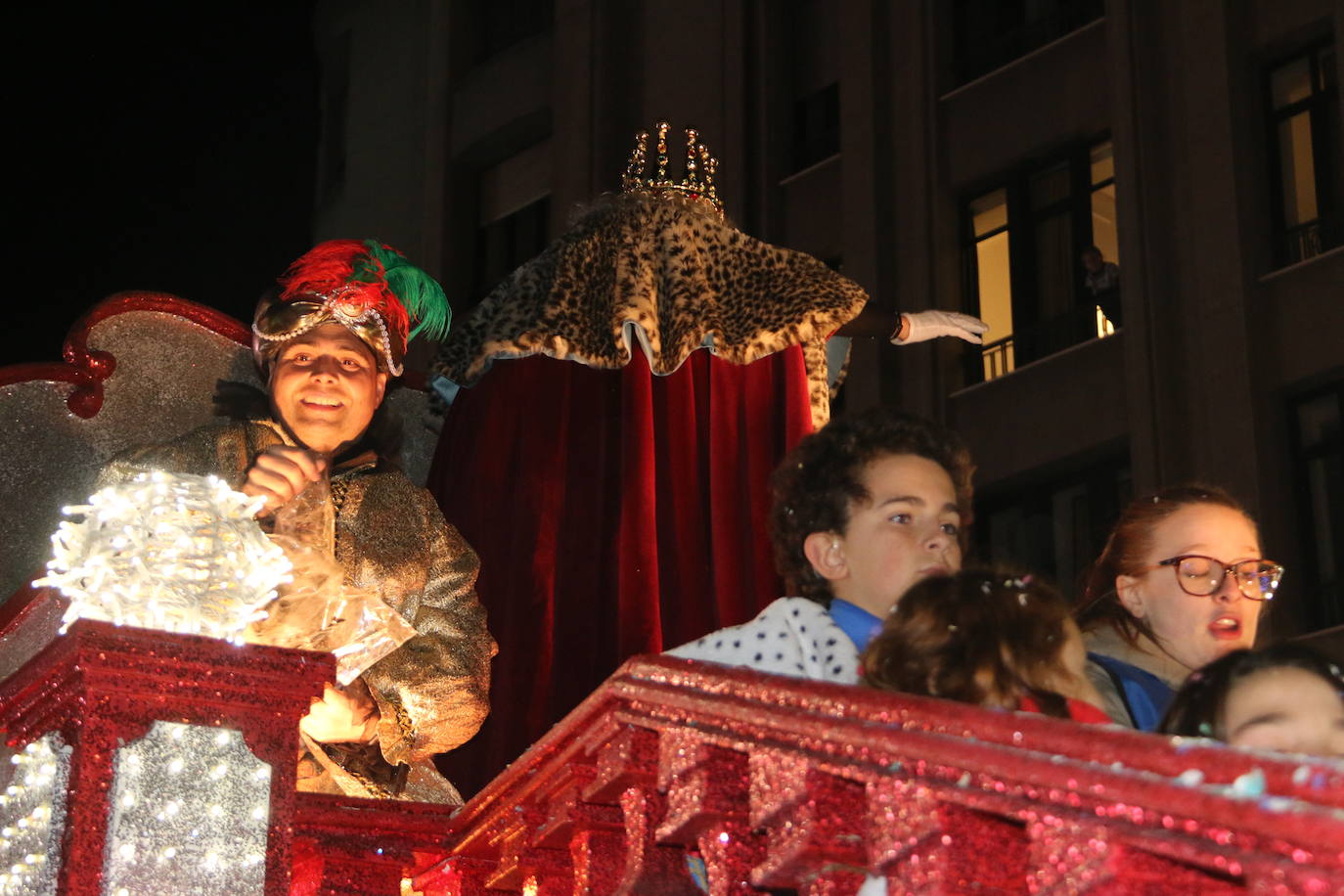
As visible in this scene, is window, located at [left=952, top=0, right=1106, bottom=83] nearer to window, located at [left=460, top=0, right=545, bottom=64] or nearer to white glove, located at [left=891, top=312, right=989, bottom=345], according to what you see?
window, located at [left=460, top=0, right=545, bottom=64]

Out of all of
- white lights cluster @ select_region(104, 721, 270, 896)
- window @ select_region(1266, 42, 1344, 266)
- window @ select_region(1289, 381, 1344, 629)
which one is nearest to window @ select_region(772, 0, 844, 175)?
window @ select_region(1266, 42, 1344, 266)

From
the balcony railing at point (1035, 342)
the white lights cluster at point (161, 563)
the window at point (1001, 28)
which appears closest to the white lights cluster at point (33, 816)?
the white lights cluster at point (161, 563)

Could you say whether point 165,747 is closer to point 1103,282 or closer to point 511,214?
Answer: point 1103,282

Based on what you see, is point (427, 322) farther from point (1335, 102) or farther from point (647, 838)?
point (1335, 102)

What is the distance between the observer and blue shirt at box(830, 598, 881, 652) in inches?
137

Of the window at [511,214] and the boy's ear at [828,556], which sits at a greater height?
the window at [511,214]

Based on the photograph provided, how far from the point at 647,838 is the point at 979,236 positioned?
38.2ft

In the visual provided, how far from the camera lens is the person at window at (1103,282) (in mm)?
13078

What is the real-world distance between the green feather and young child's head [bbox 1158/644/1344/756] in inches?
119

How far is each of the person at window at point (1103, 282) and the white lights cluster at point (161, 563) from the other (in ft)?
35.0

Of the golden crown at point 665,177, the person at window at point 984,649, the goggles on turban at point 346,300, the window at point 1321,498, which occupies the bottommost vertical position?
the person at window at point 984,649

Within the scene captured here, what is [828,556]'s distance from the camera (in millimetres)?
3686

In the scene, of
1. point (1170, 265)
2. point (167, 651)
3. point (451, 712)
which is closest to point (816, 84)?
point (1170, 265)

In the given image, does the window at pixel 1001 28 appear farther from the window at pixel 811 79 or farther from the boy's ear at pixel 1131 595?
the boy's ear at pixel 1131 595
